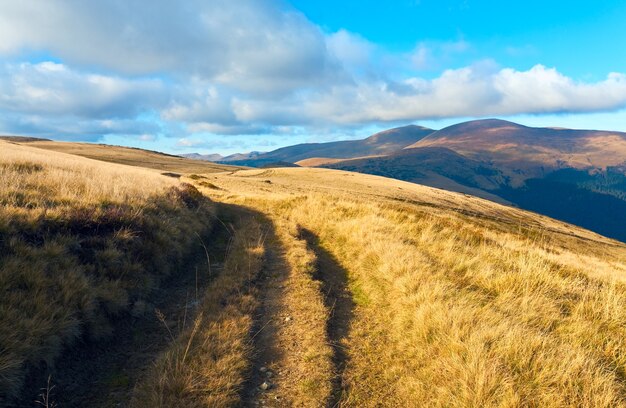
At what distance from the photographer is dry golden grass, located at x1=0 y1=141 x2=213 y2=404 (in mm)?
5227

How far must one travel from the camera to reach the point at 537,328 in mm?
6660

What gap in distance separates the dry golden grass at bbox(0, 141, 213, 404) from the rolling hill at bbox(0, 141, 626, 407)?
1.3 inches

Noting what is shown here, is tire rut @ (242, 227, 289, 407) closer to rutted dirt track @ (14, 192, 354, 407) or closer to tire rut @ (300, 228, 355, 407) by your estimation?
rutted dirt track @ (14, 192, 354, 407)

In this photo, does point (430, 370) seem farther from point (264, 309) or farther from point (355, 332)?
point (264, 309)

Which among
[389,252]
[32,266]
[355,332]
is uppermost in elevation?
[32,266]

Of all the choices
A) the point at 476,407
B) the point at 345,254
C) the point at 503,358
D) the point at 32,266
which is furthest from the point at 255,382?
the point at 345,254

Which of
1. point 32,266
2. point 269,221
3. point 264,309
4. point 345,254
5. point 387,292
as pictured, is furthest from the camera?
point 269,221

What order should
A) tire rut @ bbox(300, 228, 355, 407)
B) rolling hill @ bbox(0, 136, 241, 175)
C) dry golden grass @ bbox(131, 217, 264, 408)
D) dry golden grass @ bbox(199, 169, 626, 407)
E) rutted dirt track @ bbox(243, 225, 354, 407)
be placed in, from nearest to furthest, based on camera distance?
dry golden grass @ bbox(131, 217, 264, 408)
dry golden grass @ bbox(199, 169, 626, 407)
rutted dirt track @ bbox(243, 225, 354, 407)
tire rut @ bbox(300, 228, 355, 407)
rolling hill @ bbox(0, 136, 241, 175)

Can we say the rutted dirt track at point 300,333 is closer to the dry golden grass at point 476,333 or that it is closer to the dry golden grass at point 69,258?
the dry golden grass at point 476,333

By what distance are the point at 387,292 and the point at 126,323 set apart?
6.08 metres

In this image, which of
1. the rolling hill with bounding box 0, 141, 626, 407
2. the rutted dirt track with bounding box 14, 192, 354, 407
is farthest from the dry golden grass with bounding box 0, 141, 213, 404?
the rutted dirt track with bounding box 14, 192, 354, 407

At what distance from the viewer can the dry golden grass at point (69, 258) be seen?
17.1ft

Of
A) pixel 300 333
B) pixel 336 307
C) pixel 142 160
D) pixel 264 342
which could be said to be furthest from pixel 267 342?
pixel 142 160

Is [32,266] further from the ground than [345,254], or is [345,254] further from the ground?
[32,266]
